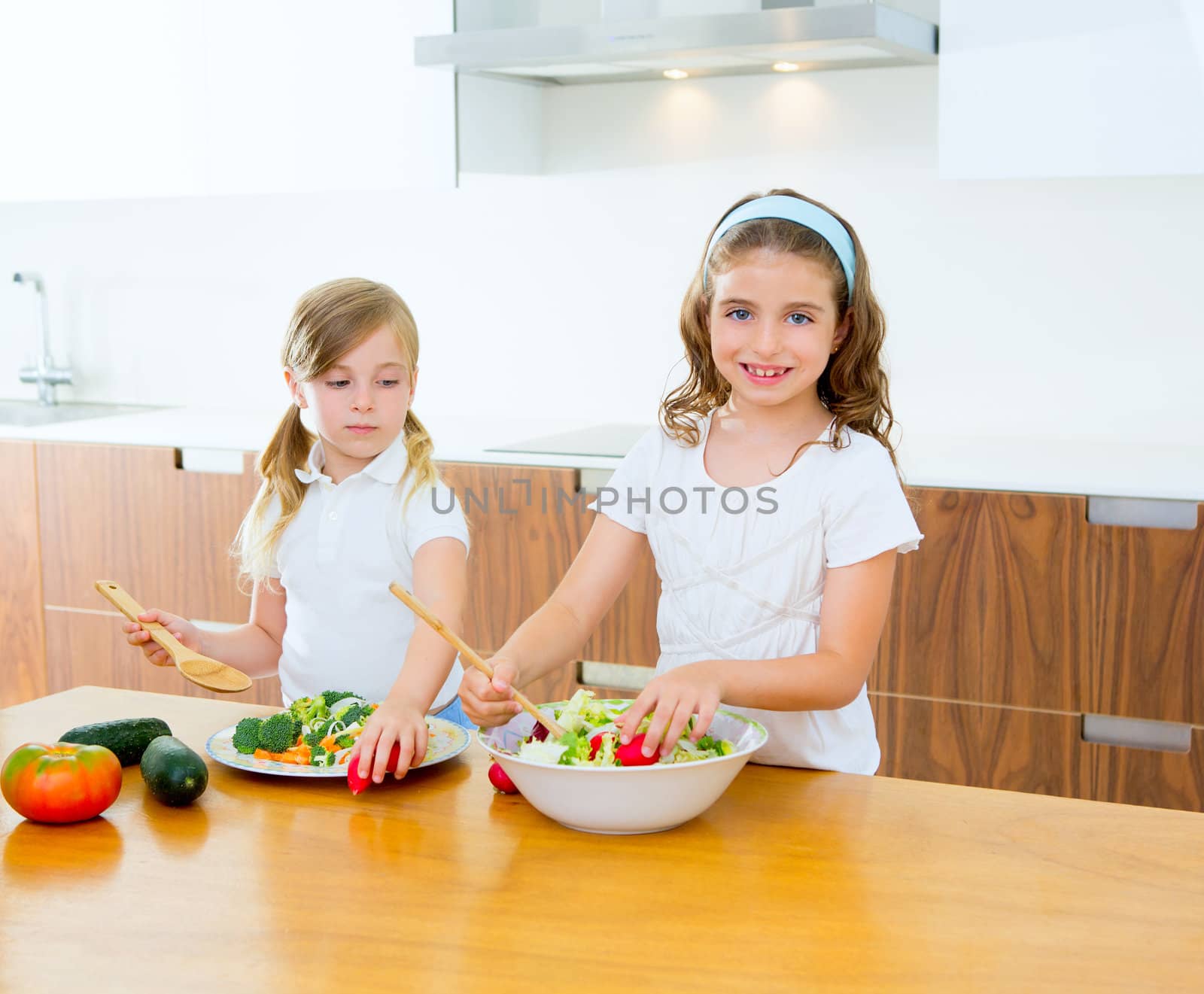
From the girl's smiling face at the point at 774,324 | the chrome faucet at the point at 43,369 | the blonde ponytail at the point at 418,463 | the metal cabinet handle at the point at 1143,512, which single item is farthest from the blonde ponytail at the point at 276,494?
the chrome faucet at the point at 43,369

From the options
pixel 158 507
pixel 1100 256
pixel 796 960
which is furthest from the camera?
pixel 158 507

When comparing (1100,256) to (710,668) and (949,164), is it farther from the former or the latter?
(710,668)

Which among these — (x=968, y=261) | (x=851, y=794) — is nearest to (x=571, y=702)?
(x=851, y=794)

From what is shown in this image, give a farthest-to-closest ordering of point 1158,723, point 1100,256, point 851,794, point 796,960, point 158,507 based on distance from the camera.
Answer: point 158,507 → point 1100,256 → point 1158,723 → point 851,794 → point 796,960

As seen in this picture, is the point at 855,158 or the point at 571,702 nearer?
the point at 571,702

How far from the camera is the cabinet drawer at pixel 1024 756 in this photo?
214 centimetres

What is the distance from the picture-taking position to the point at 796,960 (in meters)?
0.85

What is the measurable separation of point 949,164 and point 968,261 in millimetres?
390

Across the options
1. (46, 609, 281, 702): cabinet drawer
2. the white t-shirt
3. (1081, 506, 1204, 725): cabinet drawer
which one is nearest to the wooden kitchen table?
the white t-shirt

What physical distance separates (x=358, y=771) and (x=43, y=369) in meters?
2.51

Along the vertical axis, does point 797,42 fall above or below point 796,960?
above

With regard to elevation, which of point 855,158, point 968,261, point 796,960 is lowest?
point 796,960

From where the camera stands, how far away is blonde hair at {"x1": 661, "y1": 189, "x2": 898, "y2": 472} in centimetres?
141

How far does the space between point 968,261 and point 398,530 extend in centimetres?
143
